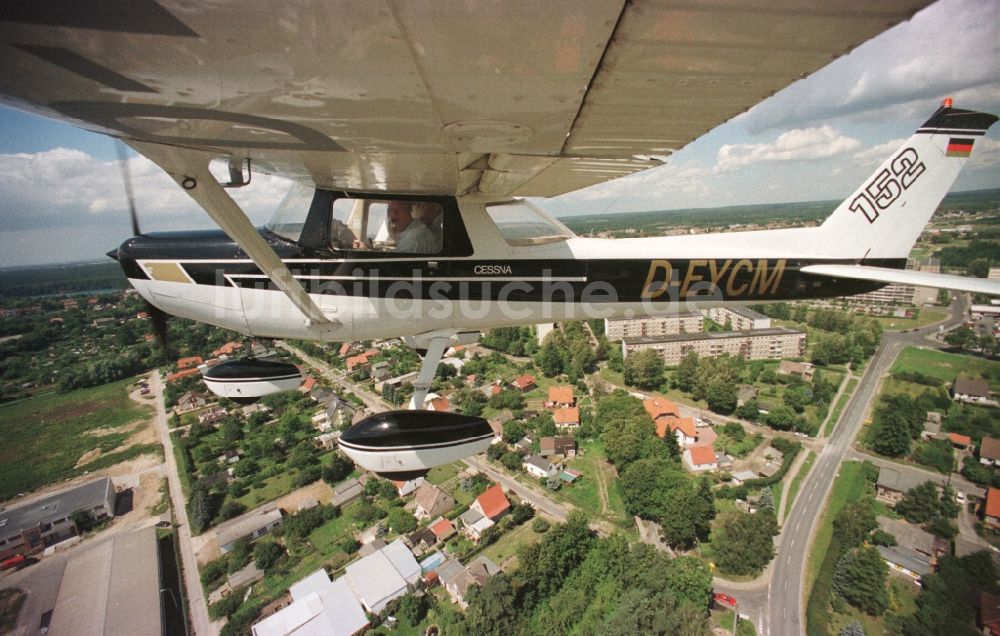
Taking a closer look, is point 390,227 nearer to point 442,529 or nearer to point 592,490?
point 442,529

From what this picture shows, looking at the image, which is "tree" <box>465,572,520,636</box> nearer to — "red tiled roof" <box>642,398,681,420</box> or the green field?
"red tiled roof" <box>642,398,681,420</box>

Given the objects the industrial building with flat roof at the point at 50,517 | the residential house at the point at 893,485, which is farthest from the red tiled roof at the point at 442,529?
the residential house at the point at 893,485

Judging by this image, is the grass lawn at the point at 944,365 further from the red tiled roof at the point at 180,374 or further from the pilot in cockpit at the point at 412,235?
the red tiled roof at the point at 180,374

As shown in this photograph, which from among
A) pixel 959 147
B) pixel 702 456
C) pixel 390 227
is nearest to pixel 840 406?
pixel 702 456

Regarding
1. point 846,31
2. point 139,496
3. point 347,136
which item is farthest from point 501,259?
point 139,496

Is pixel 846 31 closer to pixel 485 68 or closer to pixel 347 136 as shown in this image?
pixel 485 68

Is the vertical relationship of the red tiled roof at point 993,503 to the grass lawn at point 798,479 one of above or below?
above
